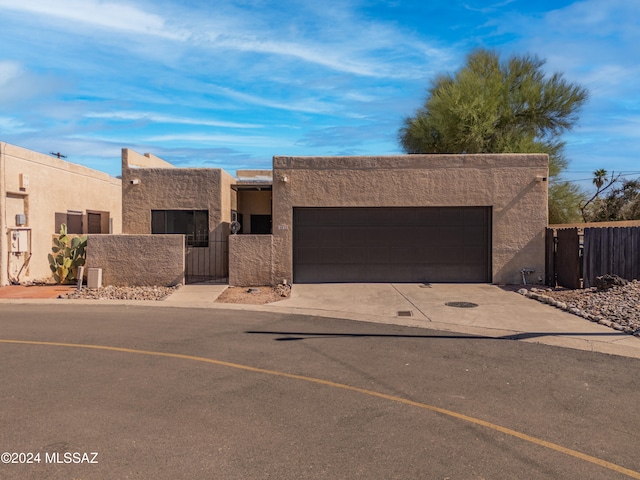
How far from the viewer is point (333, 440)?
187 inches

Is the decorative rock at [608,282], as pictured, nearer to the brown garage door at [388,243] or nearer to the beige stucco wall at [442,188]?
the beige stucco wall at [442,188]

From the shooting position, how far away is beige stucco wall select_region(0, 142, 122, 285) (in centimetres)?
1694

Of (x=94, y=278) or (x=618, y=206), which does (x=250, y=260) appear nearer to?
(x=94, y=278)

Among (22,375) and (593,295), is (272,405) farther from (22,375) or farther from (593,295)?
(593,295)

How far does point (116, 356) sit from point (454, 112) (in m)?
23.3

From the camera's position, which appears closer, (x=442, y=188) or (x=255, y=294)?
(x=255, y=294)

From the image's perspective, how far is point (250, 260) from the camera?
16172mm

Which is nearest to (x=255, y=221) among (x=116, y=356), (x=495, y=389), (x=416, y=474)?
(x=116, y=356)

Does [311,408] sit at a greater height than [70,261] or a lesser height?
lesser

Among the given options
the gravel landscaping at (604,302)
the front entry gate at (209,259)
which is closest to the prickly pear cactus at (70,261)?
the front entry gate at (209,259)

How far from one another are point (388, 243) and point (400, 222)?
0.78 metres

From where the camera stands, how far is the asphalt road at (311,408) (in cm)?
427

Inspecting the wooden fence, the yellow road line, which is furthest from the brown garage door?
the yellow road line

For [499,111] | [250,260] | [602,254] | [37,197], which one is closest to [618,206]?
[499,111]
